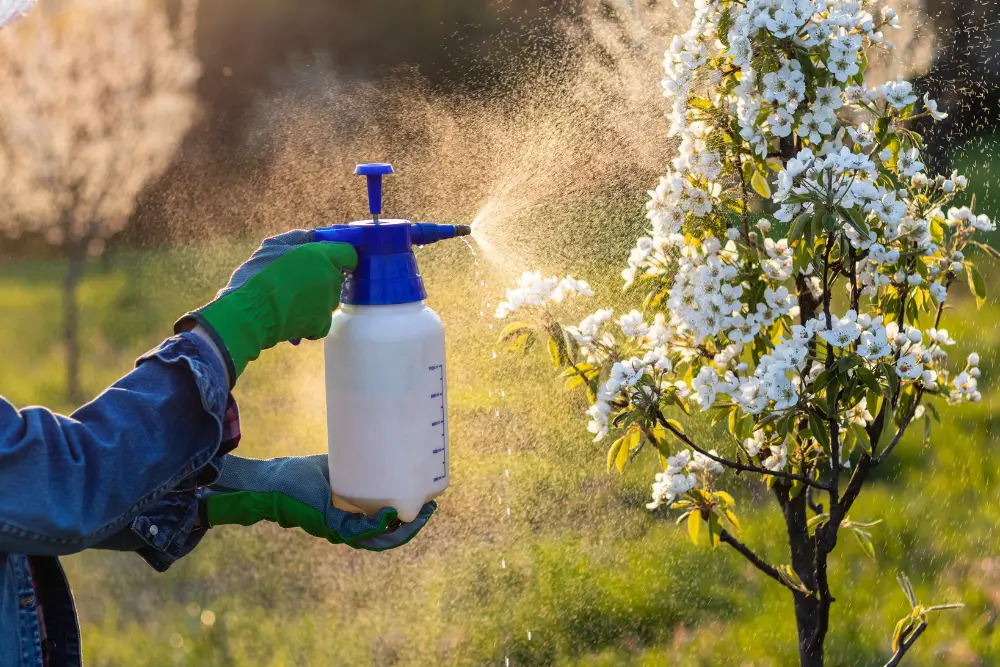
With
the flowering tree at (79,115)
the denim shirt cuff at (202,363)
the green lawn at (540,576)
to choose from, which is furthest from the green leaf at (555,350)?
the flowering tree at (79,115)

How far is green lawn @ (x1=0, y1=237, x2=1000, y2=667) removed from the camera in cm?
354

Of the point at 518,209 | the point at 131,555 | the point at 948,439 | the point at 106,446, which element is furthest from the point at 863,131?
the point at 131,555

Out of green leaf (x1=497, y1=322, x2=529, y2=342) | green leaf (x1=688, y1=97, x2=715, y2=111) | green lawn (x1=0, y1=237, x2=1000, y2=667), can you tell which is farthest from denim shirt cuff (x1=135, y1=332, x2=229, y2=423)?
green lawn (x1=0, y1=237, x2=1000, y2=667)

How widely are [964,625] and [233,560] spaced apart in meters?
2.92

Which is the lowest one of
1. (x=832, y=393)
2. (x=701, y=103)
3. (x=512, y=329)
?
(x=832, y=393)

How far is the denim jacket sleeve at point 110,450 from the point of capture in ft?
4.13

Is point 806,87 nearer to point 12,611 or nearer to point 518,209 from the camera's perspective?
point 518,209

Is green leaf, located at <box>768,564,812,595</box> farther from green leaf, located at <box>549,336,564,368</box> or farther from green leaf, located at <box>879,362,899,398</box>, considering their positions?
green leaf, located at <box>549,336,564,368</box>

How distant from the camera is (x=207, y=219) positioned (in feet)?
29.2

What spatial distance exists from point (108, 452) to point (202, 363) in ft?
0.54

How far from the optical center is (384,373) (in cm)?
172

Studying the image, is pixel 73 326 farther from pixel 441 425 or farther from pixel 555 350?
pixel 441 425

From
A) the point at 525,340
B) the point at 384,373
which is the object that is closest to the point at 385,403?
the point at 384,373

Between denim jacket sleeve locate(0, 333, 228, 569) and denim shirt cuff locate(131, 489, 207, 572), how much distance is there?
0.49 m
